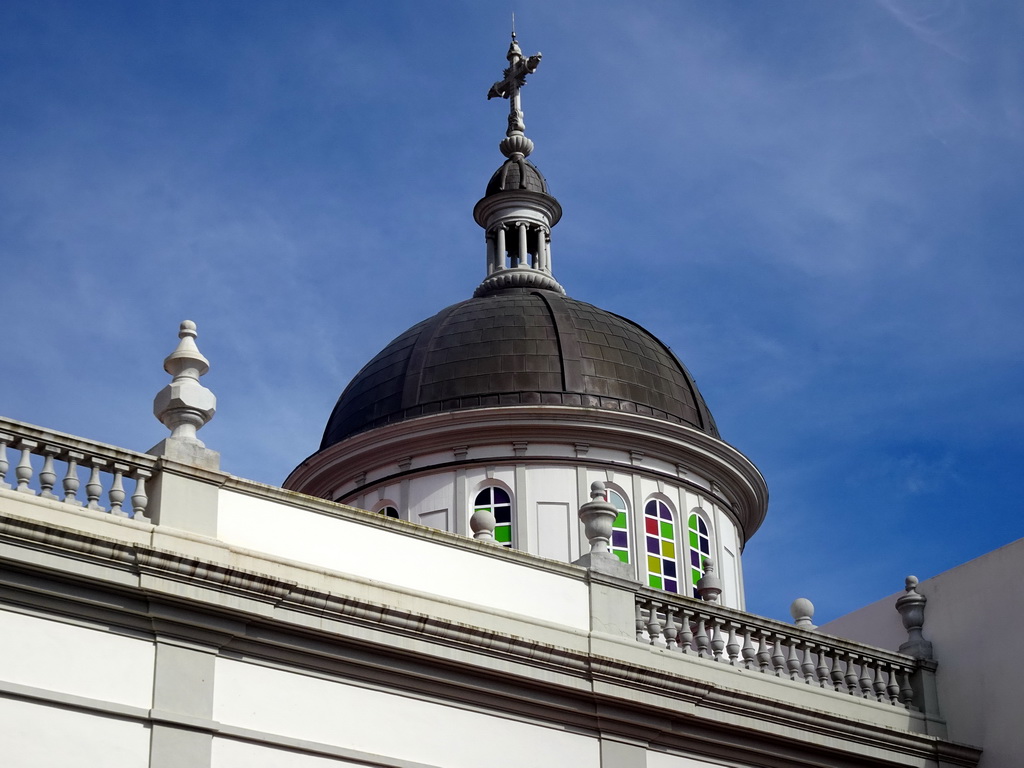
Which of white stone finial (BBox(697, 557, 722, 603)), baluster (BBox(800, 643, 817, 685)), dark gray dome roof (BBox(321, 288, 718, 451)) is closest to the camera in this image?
baluster (BBox(800, 643, 817, 685))

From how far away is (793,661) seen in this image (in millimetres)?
17750

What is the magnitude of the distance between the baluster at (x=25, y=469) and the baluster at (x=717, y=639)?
733 centimetres

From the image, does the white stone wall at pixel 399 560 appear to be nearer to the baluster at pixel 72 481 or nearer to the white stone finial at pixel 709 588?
the baluster at pixel 72 481

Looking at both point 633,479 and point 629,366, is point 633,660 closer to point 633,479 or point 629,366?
point 633,479

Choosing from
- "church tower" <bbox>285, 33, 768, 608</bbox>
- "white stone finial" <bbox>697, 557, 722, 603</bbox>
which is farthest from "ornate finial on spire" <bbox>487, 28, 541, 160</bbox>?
"white stone finial" <bbox>697, 557, 722, 603</bbox>

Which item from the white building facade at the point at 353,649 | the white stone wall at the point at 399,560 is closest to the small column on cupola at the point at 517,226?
the white building facade at the point at 353,649

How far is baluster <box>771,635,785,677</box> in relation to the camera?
17.6m

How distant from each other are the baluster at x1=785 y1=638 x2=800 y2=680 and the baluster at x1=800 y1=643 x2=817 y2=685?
98mm

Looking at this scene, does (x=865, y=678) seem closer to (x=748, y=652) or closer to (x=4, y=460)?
(x=748, y=652)

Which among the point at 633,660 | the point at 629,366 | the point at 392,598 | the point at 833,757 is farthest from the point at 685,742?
the point at 629,366

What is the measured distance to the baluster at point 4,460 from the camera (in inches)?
527

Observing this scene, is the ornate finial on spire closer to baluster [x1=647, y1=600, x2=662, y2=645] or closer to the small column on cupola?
the small column on cupola

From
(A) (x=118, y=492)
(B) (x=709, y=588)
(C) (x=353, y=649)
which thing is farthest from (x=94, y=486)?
(B) (x=709, y=588)

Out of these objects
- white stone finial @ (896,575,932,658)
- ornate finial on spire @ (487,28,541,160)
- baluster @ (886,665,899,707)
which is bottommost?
baluster @ (886,665,899,707)
